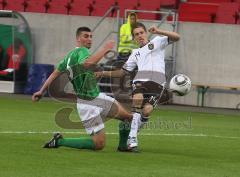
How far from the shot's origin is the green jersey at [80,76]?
1306cm

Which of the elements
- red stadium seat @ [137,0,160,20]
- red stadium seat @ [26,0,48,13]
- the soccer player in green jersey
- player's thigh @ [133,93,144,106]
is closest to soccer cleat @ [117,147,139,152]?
the soccer player in green jersey

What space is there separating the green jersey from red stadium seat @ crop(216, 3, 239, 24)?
14.5 metres

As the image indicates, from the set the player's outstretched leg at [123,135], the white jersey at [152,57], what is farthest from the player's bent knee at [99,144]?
the white jersey at [152,57]

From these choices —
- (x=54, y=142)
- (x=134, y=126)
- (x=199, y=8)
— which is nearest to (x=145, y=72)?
(x=134, y=126)

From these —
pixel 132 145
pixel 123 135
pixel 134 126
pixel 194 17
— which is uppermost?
pixel 194 17

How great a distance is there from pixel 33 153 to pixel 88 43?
1844 mm

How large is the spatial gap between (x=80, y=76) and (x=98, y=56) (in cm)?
107

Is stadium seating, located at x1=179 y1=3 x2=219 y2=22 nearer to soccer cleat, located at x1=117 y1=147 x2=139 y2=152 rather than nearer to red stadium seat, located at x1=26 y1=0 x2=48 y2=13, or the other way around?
red stadium seat, located at x1=26 y1=0 x2=48 y2=13

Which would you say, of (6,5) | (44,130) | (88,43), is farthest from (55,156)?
(6,5)

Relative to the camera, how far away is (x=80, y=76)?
13.2m

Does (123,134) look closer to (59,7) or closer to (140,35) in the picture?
(140,35)

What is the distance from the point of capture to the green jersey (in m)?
Answer: 13.1

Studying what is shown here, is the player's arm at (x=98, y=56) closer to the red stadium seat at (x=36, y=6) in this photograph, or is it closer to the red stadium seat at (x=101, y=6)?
the red stadium seat at (x=101, y=6)

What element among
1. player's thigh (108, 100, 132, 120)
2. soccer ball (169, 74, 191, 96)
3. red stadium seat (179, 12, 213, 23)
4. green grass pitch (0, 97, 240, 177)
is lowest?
green grass pitch (0, 97, 240, 177)
